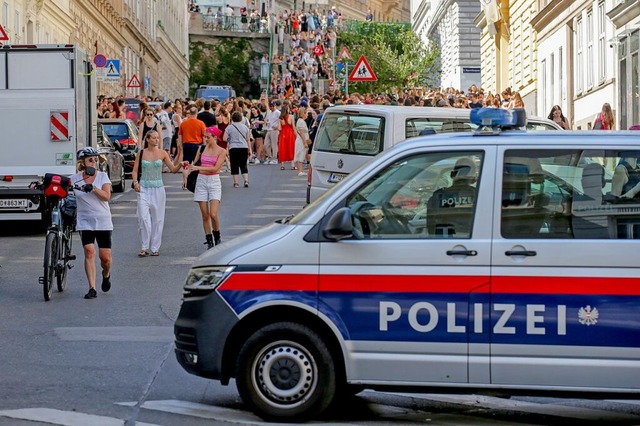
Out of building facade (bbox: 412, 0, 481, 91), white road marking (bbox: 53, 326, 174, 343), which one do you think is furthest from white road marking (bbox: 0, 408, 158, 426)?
building facade (bbox: 412, 0, 481, 91)

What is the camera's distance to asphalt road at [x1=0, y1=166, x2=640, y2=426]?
866 cm

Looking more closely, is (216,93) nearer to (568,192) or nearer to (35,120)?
(35,120)

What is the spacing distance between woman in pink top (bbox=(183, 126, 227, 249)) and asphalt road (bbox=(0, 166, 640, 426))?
2.11 feet

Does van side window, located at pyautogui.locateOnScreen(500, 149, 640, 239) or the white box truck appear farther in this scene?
the white box truck

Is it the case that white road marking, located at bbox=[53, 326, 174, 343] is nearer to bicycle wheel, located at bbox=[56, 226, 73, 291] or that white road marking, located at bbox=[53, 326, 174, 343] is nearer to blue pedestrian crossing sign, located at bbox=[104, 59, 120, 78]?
bicycle wheel, located at bbox=[56, 226, 73, 291]

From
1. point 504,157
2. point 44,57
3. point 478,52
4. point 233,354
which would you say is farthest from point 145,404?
point 478,52

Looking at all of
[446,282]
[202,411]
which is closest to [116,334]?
[202,411]

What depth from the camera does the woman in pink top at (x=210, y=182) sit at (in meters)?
18.6

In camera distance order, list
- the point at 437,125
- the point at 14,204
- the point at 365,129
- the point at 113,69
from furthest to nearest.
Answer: the point at 113,69, the point at 14,204, the point at 365,129, the point at 437,125

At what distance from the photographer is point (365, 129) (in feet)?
61.1

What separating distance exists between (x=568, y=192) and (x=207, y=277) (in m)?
2.07

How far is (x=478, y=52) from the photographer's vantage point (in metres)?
76.6

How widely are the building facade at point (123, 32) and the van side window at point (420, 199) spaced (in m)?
33.9

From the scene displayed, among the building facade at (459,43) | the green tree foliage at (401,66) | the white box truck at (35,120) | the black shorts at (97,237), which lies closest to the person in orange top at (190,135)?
the white box truck at (35,120)
